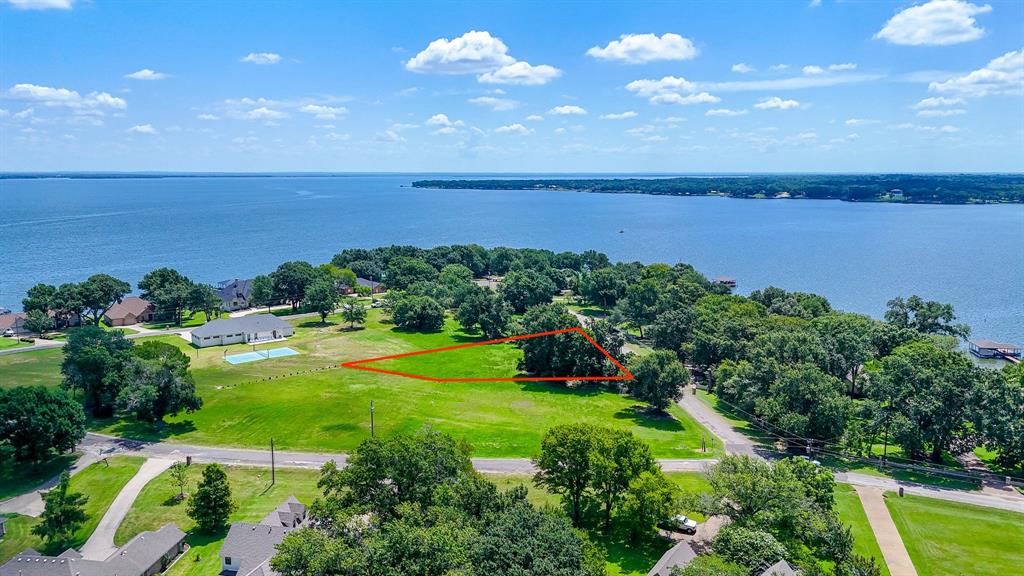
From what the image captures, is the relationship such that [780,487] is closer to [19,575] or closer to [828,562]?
[828,562]

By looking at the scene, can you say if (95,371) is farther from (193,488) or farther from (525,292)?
(525,292)

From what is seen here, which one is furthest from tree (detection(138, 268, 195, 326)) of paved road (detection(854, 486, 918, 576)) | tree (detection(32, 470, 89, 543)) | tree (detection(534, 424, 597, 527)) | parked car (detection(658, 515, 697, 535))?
paved road (detection(854, 486, 918, 576))

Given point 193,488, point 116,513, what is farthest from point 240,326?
point 116,513

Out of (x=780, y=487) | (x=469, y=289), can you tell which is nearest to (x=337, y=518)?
(x=780, y=487)

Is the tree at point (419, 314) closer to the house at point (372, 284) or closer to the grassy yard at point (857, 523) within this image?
the house at point (372, 284)

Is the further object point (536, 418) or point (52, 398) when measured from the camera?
point (536, 418)

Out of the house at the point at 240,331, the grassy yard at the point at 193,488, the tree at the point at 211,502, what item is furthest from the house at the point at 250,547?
the house at the point at 240,331

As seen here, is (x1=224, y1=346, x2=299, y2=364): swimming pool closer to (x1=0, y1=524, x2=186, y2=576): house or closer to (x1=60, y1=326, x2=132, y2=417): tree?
(x1=60, y1=326, x2=132, y2=417): tree
